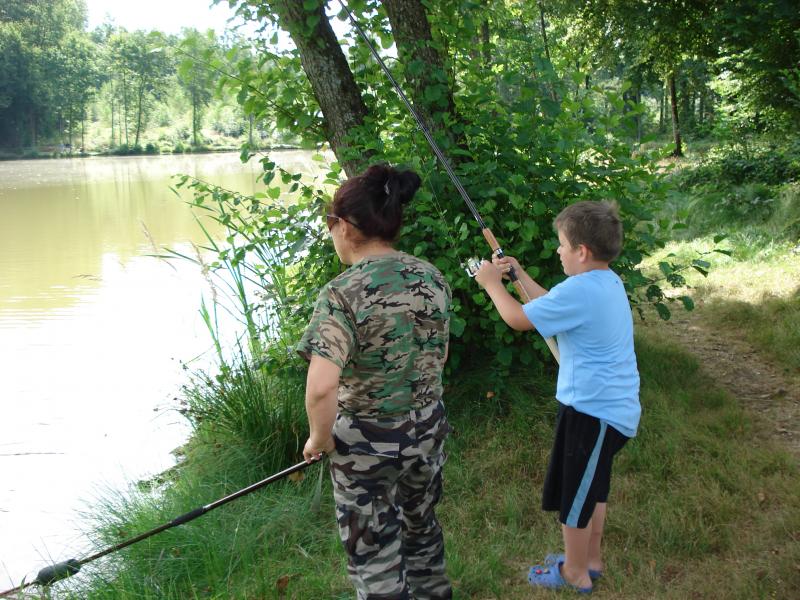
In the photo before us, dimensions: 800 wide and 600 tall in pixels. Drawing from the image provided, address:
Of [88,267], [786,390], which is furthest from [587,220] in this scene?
[88,267]

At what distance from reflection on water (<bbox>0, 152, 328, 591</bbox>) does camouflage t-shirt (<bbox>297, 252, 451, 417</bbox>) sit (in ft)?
7.62

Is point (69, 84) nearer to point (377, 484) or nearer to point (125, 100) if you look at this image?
point (125, 100)

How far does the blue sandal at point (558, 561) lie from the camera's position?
2875 mm

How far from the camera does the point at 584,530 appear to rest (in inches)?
106

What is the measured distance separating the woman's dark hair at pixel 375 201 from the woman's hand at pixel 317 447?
0.64 meters

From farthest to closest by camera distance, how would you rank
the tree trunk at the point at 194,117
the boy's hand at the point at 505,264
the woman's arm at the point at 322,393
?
1. the tree trunk at the point at 194,117
2. the boy's hand at the point at 505,264
3. the woman's arm at the point at 322,393

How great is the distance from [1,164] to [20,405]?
47363mm

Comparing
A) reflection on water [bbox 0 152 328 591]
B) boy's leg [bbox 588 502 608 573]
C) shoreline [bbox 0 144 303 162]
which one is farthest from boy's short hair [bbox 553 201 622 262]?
shoreline [bbox 0 144 303 162]

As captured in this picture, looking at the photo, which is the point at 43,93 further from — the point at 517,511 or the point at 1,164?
the point at 517,511

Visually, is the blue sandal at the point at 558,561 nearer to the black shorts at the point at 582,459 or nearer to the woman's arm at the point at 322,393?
the black shorts at the point at 582,459

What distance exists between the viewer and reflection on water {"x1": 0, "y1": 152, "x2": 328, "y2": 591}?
4.66m

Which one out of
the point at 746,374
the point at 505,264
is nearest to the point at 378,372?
the point at 505,264

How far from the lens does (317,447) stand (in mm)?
2178

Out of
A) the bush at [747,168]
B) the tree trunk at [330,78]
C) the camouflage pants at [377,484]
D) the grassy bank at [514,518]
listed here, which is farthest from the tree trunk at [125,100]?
the camouflage pants at [377,484]
